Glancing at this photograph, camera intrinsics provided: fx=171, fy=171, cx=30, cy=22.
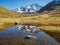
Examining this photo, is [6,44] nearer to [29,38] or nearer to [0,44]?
[0,44]

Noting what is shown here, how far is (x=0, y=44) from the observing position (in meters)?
48.3

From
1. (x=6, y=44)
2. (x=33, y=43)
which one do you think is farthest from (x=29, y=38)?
(x=6, y=44)

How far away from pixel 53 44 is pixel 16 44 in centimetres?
1078

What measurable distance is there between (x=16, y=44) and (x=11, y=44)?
4.96ft

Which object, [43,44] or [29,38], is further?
[29,38]

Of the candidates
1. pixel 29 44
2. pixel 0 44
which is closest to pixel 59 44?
pixel 29 44

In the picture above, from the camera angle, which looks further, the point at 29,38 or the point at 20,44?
the point at 29,38

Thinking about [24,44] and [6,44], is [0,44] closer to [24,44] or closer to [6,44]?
[6,44]

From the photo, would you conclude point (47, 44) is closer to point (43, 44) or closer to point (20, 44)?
point (43, 44)

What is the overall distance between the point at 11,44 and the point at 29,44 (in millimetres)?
5167

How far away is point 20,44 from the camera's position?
48.9 m

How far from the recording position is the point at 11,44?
161 feet

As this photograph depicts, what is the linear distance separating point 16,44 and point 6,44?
9.36 feet

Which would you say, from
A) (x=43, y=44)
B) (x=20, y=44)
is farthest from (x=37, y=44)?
(x=20, y=44)
